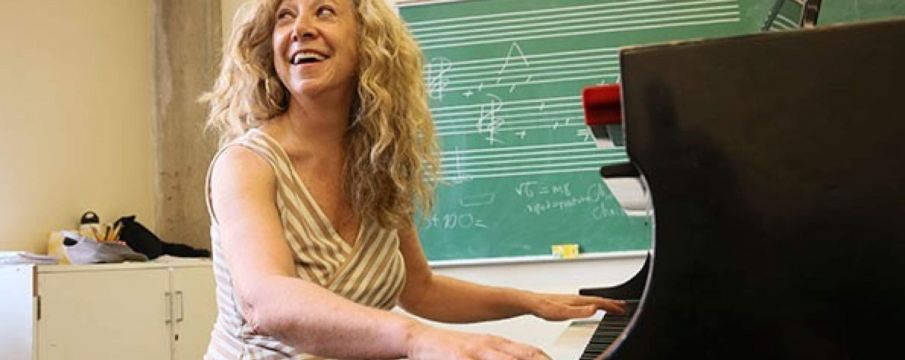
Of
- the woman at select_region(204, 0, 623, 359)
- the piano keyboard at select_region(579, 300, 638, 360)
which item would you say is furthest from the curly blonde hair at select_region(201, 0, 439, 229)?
the piano keyboard at select_region(579, 300, 638, 360)

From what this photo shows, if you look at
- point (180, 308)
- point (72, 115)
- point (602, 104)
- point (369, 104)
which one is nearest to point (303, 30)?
point (369, 104)

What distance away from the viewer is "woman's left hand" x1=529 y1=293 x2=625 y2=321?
134cm

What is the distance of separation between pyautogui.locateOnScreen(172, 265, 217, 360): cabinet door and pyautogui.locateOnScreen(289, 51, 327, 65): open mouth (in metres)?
1.86

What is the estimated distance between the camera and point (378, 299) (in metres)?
1.29

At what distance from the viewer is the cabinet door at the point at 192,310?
290 centimetres

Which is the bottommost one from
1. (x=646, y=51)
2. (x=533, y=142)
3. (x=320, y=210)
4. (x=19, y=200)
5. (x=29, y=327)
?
(x=29, y=327)

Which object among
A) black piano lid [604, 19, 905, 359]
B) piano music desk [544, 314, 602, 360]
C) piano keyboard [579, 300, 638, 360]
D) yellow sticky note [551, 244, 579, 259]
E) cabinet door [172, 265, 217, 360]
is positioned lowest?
cabinet door [172, 265, 217, 360]

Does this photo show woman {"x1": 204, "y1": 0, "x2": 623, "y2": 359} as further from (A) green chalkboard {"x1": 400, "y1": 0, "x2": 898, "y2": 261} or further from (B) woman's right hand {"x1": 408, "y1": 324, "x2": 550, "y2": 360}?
(A) green chalkboard {"x1": 400, "y1": 0, "x2": 898, "y2": 261}

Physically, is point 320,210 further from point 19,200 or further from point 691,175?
point 19,200

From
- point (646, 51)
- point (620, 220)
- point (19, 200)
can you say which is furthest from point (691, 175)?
point (19, 200)

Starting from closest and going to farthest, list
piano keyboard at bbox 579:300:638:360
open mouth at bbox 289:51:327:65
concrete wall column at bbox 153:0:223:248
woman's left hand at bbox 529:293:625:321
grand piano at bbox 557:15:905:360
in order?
1. grand piano at bbox 557:15:905:360
2. piano keyboard at bbox 579:300:638:360
3. open mouth at bbox 289:51:327:65
4. woman's left hand at bbox 529:293:625:321
5. concrete wall column at bbox 153:0:223:248

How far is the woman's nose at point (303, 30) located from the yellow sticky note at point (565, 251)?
6.07 feet

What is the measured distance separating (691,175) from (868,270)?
143mm

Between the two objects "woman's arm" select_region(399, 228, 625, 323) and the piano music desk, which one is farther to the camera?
"woman's arm" select_region(399, 228, 625, 323)
